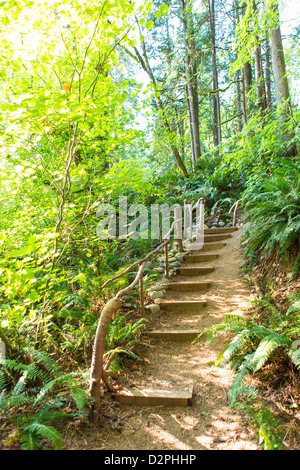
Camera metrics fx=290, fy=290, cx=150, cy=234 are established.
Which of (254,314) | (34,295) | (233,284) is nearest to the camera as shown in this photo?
(34,295)

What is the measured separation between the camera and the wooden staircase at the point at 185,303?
110 inches

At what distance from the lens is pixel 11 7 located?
11.7ft

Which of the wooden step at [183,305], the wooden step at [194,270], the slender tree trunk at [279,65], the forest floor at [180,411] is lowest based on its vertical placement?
the forest floor at [180,411]

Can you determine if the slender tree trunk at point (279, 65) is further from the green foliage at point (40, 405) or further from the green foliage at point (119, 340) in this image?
the green foliage at point (40, 405)

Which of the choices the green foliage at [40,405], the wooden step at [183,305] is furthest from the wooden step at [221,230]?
the green foliage at [40,405]

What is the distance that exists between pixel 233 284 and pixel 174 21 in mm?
14512

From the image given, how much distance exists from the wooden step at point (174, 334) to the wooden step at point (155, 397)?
41.4 inches

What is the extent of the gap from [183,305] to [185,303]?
48 mm

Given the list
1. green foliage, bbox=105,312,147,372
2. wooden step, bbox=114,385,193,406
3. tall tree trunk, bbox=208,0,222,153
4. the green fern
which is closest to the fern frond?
wooden step, bbox=114,385,193,406

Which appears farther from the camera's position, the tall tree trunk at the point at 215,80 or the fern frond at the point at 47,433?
the tall tree trunk at the point at 215,80

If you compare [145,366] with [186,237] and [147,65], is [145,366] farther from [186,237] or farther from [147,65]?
[147,65]

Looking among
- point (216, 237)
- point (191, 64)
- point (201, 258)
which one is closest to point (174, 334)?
point (201, 258)

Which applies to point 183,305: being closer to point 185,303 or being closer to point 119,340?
point 185,303
